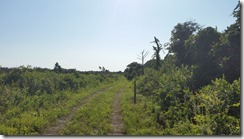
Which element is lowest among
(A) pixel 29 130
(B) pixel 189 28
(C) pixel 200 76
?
(A) pixel 29 130

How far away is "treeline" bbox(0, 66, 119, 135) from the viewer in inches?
360

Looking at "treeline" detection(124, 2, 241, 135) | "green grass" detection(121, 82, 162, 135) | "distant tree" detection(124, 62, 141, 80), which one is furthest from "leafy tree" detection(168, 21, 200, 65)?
"distant tree" detection(124, 62, 141, 80)

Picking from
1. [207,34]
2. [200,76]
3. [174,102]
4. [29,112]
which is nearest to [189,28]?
[207,34]

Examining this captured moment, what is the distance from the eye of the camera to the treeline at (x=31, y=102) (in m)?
9.15

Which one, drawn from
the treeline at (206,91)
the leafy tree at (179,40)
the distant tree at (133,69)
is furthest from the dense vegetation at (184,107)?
the distant tree at (133,69)

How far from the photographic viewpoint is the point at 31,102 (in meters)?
13.4

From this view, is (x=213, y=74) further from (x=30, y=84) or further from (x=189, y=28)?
(x=30, y=84)

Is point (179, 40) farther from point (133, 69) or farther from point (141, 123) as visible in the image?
point (133, 69)

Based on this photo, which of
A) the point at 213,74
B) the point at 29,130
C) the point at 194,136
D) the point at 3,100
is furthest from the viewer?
the point at 3,100

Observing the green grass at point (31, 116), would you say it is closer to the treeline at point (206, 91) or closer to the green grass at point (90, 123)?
the green grass at point (90, 123)

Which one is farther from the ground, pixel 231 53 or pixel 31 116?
pixel 231 53

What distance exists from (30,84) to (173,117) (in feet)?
39.4

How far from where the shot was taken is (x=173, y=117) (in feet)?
29.1

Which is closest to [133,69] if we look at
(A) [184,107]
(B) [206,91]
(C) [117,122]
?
(C) [117,122]
